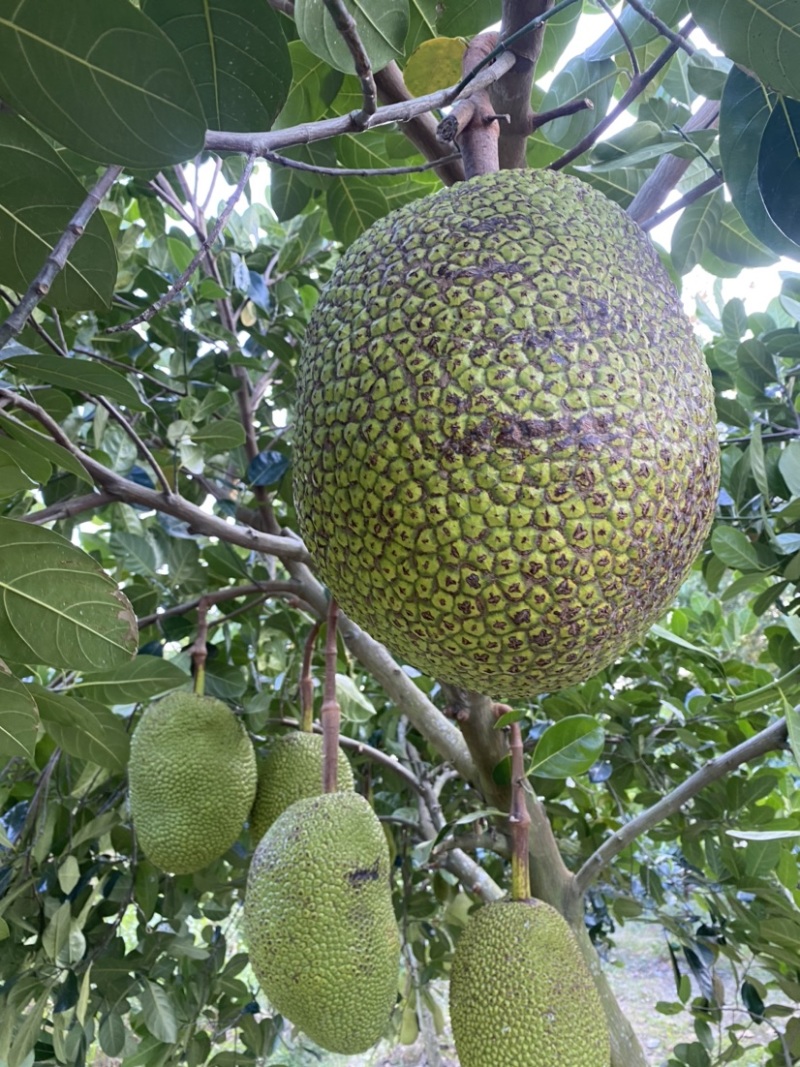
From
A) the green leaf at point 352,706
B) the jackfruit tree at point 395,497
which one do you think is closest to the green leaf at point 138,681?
the jackfruit tree at point 395,497

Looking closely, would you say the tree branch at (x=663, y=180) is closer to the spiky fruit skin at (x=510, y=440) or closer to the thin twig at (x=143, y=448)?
the spiky fruit skin at (x=510, y=440)

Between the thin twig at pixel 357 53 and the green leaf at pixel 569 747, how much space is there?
755mm

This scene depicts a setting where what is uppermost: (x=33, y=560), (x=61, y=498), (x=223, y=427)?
(x=223, y=427)

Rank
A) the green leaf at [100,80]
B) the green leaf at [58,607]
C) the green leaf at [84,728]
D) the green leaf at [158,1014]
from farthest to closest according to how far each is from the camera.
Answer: the green leaf at [158,1014] → the green leaf at [84,728] → the green leaf at [58,607] → the green leaf at [100,80]

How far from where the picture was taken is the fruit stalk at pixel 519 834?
965mm

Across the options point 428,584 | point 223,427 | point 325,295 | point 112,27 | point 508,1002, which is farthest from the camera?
point 223,427

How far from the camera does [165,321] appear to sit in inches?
A: 46.3

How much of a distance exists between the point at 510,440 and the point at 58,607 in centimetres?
36

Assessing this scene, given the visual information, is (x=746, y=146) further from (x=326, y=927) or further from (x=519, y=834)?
(x=326, y=927)

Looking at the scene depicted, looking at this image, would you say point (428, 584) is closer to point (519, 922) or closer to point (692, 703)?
point (519, 922)

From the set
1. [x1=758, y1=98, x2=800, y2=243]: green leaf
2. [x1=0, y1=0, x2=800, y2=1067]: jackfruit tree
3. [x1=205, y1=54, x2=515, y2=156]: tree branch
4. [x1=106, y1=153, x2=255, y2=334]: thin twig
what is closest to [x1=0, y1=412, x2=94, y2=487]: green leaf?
[x1=0, y1=0, x2=800, y2=1067]: jackfruit tree

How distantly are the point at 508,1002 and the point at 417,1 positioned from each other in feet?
3.30

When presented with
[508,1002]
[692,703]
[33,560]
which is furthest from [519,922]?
[33,560]

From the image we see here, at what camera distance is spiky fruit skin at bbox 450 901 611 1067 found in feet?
2.75
